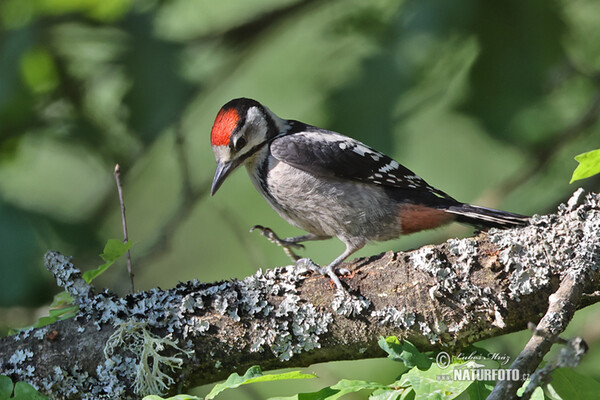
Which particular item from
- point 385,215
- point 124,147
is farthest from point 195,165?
point 385,215

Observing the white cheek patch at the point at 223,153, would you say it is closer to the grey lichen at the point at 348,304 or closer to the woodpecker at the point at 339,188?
the woodpecker at the point at 339,188

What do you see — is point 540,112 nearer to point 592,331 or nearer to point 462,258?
point 592,331

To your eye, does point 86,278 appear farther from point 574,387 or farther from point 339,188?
point 574,387

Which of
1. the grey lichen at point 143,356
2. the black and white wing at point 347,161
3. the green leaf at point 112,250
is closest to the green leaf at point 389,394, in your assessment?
the grey lichen at point 143,356

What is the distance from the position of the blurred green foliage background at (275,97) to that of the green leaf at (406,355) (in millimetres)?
1593

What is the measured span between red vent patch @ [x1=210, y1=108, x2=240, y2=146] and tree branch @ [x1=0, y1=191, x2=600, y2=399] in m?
1.14

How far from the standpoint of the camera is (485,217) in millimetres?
2607

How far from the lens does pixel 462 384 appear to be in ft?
4.37

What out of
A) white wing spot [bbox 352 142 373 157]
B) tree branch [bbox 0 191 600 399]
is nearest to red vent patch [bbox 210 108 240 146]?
white wing spot [bbox 352 142 373 157]

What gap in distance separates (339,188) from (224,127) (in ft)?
1.98

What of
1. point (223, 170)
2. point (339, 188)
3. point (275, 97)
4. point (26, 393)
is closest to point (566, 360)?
point (26, 393)

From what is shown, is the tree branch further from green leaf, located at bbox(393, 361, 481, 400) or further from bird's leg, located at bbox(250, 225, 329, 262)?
bird's leg, located at bbox(250, 225, 329, 262)

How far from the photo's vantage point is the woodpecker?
2.92 m

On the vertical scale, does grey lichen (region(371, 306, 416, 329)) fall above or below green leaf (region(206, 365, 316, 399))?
above
